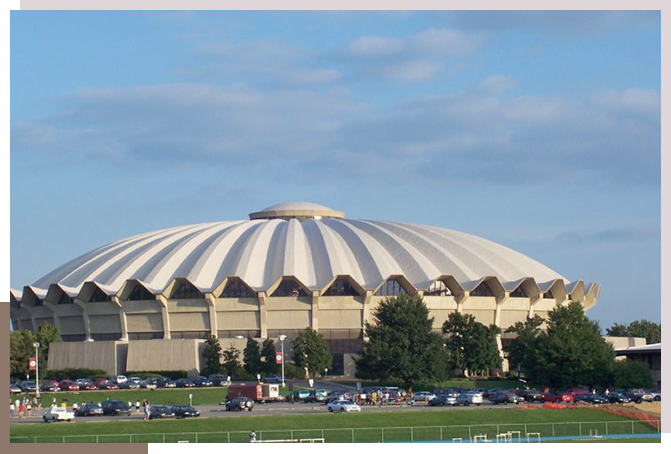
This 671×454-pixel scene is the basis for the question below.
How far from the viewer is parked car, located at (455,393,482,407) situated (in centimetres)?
6188

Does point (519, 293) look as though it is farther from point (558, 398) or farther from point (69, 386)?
point (69, 386)

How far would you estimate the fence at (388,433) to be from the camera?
151ft

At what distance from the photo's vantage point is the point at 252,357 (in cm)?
8700

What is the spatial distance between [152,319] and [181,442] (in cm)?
5133

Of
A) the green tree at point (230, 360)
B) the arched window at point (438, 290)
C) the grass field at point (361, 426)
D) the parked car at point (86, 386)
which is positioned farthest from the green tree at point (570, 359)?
the parked car at point (86, 386)

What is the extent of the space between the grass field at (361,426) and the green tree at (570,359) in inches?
652

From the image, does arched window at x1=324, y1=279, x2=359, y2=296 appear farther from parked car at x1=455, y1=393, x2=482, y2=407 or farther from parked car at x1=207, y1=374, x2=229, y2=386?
parked car at x1=455, y1=393, x2=482, y2=407

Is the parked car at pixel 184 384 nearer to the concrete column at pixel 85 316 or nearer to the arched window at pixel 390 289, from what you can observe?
the concrete column at pixel 85 316

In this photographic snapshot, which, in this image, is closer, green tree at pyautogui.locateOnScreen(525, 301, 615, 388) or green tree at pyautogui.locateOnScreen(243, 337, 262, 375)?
green tree at pyautogui.locateOnScreen(525, 301, 615, 388)

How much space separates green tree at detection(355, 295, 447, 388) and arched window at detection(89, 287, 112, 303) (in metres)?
26.7

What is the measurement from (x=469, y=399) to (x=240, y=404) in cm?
1261

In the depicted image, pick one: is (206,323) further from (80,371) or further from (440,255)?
(440,255)

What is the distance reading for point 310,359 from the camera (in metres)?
86.1

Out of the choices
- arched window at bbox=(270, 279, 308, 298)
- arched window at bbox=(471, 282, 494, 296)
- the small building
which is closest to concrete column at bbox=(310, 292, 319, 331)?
arched window at bbox=(270, 279, 308, 298)
